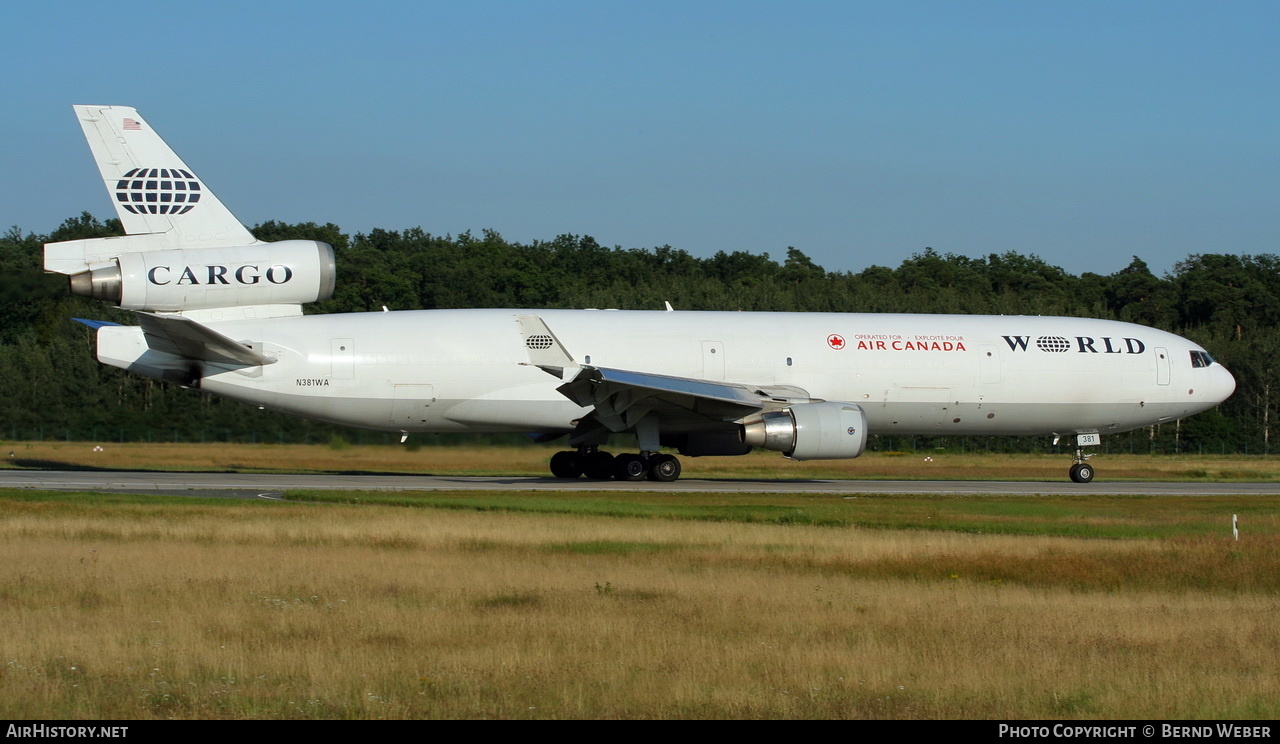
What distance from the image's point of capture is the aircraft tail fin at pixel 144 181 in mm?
24953

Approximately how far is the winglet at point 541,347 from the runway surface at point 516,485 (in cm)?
234

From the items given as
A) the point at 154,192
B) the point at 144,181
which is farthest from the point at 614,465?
the point at 144,181

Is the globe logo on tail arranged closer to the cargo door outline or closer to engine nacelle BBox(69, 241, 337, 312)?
engine nacelle BBox(69, 241, 337, 312)

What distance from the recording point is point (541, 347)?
24844mm

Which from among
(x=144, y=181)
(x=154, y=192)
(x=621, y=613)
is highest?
(x=144, y=181)

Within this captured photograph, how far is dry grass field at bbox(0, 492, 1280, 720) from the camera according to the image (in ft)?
24.7

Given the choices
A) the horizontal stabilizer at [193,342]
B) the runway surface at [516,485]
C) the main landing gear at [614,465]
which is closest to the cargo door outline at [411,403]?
the runway surface at [516,485]

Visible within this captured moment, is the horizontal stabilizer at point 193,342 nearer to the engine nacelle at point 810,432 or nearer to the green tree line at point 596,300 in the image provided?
the green tree line at point 596,300

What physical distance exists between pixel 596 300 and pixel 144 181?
35.8m

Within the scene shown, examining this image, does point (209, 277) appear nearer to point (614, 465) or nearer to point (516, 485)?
point (516, 485)

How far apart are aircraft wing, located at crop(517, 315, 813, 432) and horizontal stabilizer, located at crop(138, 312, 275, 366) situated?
5.37m

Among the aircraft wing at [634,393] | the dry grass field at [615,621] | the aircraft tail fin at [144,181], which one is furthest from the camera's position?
A: the aircraft tail fin at [144,181]

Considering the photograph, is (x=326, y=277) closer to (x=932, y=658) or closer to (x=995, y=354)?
(x=995, y=354)
